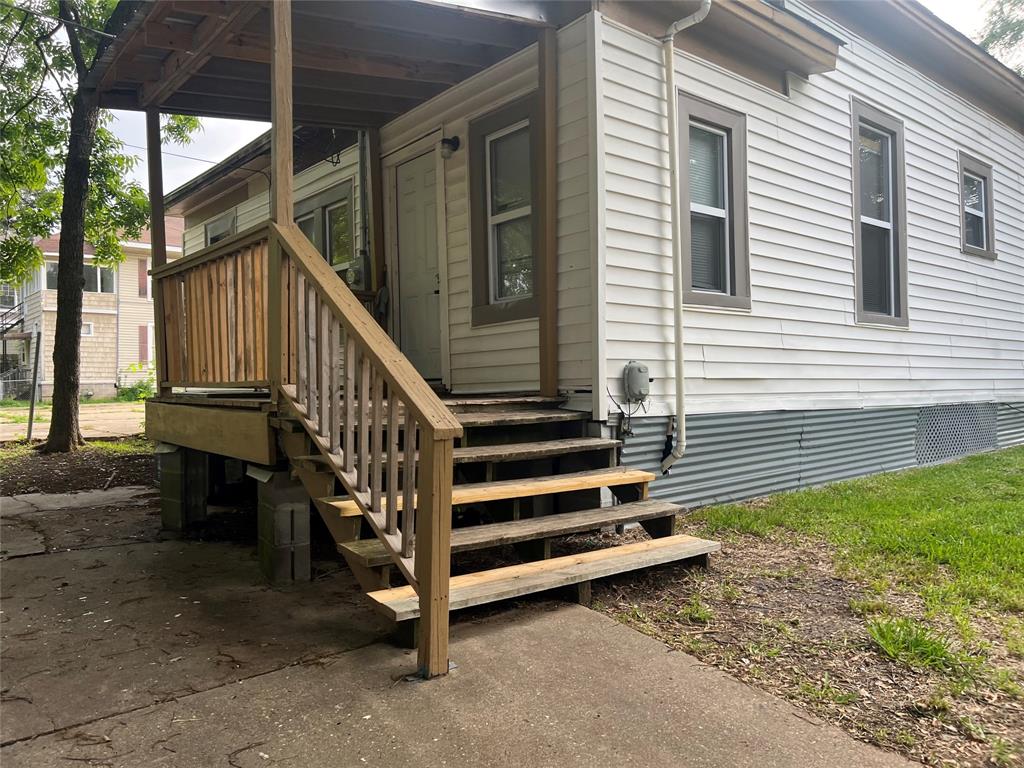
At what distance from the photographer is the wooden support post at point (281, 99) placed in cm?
361

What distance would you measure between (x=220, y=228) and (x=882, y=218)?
861 cm

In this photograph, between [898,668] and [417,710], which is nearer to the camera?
[417,710]

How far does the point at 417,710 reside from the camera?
91.0 inches

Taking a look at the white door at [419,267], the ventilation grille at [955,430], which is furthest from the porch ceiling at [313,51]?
the ventilation grille at [955,430]

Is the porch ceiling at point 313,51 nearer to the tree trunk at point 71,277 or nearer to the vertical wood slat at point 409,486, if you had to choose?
the vertical wood slat at point 409,486

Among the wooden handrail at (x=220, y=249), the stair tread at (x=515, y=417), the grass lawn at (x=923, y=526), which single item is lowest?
the grass lawn at (x=923, y=526)

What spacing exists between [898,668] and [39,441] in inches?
468

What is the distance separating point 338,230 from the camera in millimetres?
7633

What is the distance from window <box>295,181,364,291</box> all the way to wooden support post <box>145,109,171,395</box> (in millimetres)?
1921

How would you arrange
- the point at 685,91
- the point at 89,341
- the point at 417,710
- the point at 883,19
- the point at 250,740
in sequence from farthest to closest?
1. the point at 89,341
2. the point at 883,19
3. the point at 685,91
4. the point at 417,710
5. the point at 250,740

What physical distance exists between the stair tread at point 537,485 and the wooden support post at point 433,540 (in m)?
0.72

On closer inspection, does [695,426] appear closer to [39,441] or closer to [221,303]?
[221,303]

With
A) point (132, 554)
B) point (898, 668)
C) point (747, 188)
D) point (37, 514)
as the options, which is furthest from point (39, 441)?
point (898, 668)

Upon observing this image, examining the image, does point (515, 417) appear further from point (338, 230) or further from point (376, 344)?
point (338, 230)
